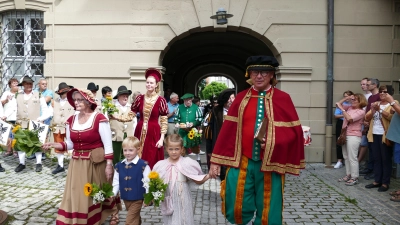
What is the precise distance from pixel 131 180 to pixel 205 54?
1337 centimetres

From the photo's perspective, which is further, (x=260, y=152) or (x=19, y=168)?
(x=19, y=168)

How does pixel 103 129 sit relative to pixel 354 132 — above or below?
above

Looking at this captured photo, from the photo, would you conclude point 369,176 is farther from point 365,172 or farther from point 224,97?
point 224,97

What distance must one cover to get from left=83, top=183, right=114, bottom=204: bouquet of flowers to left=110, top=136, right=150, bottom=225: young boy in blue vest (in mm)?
123

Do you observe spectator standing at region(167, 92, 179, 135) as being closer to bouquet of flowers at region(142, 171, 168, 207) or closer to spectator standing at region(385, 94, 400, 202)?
spectator standing at region(385, 94, 400, 202)

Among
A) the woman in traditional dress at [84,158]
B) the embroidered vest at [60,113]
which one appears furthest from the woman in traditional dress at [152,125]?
the embroidered vest at [60,113]

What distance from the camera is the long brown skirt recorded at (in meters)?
4.21

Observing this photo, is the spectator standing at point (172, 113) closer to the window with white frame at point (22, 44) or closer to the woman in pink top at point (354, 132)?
the window with white frame at point (22, 44)

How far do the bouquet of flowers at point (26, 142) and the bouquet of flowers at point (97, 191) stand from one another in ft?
4.26

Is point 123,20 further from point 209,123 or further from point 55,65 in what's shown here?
point 209,123

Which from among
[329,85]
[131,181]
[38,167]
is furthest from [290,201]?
[38,167]

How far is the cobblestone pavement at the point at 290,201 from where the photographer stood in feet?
16.4

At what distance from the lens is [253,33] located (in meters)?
9.13

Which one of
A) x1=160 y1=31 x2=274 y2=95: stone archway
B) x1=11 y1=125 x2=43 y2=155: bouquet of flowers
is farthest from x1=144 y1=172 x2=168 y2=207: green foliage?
x1=160 y1=31 x2=274 y2=95: stone archway
